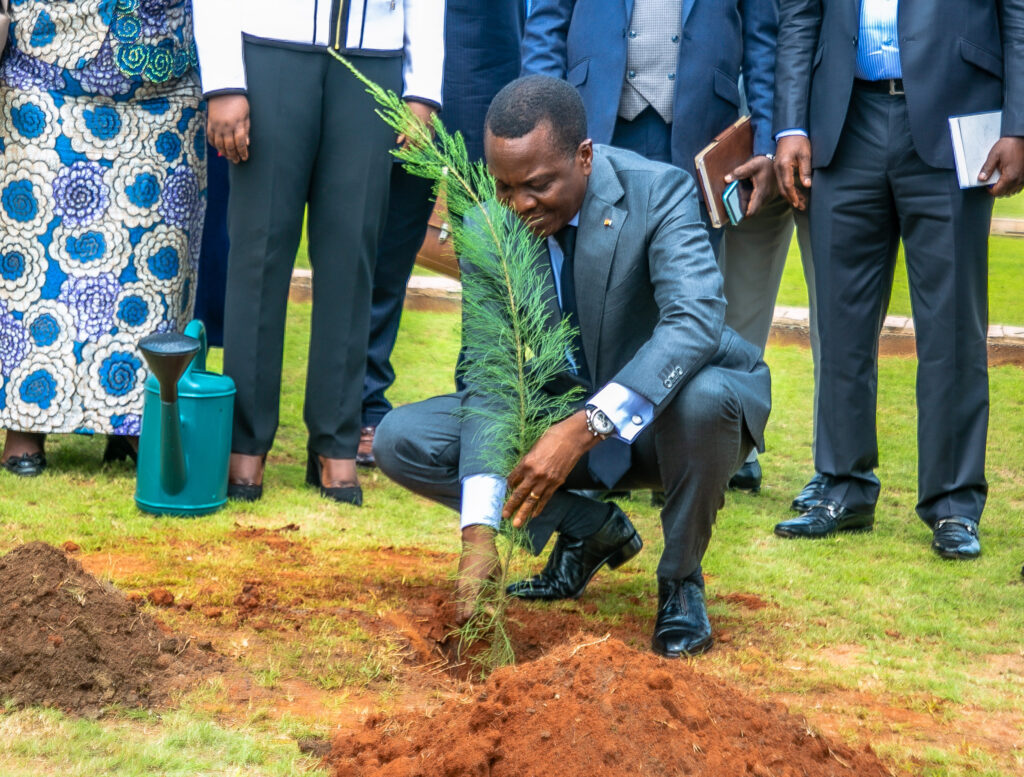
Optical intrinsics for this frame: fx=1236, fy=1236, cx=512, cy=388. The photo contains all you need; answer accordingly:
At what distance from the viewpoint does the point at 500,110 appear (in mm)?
3039

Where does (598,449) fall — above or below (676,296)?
below

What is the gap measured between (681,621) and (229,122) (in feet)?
7.43

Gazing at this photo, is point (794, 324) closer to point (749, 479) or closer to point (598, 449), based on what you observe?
point (749, 479)

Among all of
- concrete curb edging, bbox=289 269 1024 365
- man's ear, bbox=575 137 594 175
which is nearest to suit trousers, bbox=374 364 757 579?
man's ear, bbox=575 137 594 175

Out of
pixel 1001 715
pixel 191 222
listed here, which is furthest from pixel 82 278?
pixel 1001 715

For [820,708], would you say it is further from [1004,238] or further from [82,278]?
[1004,238]

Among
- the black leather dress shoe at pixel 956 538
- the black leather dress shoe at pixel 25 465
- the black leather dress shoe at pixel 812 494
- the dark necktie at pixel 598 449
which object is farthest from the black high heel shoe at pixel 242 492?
the black leather dress shoe at pixel 956 538

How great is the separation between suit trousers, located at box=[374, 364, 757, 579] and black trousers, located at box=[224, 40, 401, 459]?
1.09 metres

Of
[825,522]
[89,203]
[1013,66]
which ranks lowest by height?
[825,522]

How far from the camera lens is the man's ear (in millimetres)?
3135

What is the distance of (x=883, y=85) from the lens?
4.28m

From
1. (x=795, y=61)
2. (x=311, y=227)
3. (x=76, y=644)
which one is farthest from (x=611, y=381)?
(x=795, y=61)

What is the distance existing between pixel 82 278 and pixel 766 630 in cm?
280

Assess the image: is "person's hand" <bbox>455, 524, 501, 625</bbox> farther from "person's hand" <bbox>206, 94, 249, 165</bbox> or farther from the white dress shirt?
the white dress shirt
